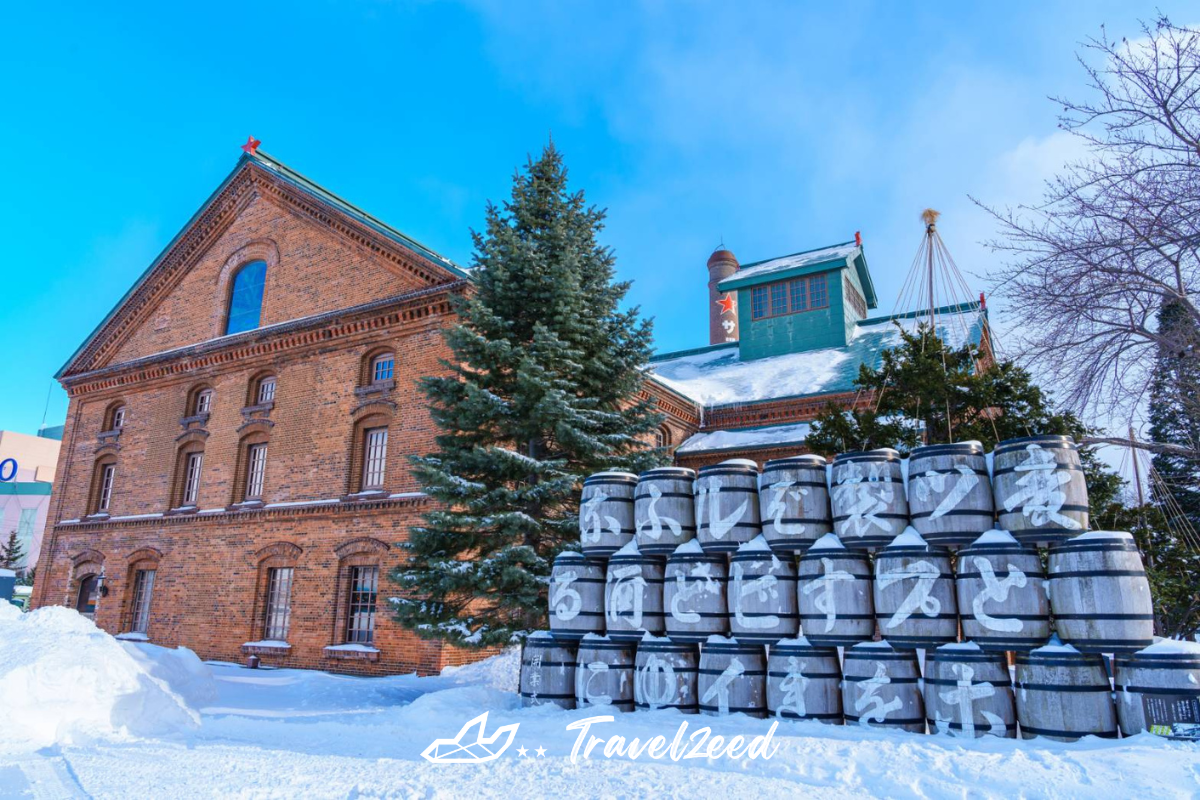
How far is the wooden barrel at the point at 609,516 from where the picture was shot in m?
7.18

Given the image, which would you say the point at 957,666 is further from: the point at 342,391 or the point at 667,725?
the point at 342,391

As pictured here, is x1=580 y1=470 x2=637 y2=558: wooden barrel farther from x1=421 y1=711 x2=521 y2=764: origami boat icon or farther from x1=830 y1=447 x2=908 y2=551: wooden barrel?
x1=830 y1=447 x2=908 y2=551: wooden barrel

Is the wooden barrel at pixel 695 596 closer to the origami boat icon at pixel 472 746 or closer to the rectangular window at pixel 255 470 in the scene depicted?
the origami boat icon at pixel 472 746

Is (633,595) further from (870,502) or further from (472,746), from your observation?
(870,502)

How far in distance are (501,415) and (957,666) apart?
24.6ft

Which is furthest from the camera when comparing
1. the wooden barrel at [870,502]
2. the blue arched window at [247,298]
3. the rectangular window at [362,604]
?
the blue arched window at [247,298]

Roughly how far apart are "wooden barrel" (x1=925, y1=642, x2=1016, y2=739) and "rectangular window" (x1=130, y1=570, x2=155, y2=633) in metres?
18.2

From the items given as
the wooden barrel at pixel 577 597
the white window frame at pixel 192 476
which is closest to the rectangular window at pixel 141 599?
the white window frame at pixel 192 476

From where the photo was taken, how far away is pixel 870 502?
19.6 feet

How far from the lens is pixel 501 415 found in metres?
11.6

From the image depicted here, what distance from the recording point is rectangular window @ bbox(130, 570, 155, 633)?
18.4 metres

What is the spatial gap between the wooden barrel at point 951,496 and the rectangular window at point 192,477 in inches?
684

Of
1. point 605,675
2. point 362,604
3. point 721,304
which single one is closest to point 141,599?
point 362,604

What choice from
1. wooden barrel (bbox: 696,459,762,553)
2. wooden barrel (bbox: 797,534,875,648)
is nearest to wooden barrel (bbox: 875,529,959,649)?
wooden barrel (bbox: 797,534,875,648)
